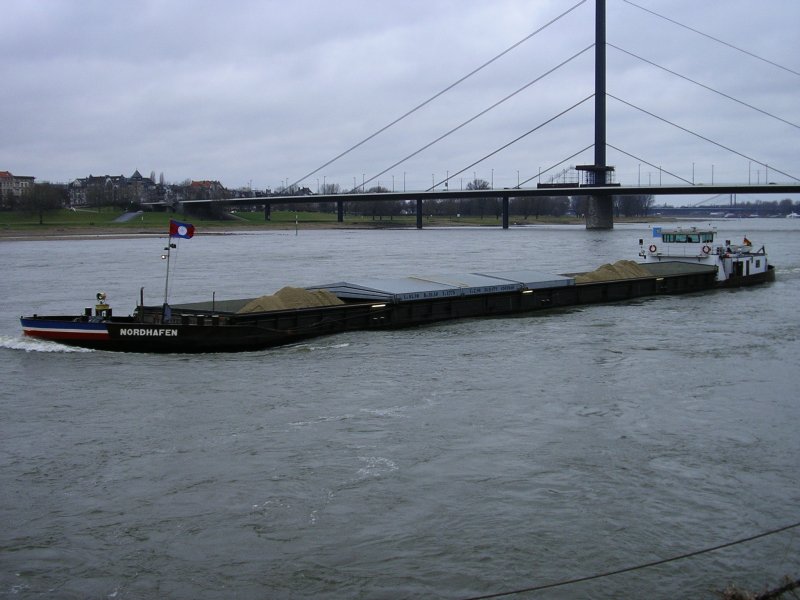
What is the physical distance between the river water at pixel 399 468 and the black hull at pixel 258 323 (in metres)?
0.58

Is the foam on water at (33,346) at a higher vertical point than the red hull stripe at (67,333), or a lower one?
lower

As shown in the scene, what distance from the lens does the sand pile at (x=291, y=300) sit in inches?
1043

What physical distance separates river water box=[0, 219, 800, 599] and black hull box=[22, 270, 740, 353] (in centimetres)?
58

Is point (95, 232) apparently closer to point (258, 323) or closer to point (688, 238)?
point (688, 238)

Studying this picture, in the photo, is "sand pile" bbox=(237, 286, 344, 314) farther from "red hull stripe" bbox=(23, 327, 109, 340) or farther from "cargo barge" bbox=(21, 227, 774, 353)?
"red hull stripe" bbox=(23, 327, 109, 340)

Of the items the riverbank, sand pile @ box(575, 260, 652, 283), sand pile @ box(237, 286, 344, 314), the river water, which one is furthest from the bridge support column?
sand pile @ box(237, 286, 344, 314)

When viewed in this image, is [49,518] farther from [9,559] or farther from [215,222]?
[215,222]

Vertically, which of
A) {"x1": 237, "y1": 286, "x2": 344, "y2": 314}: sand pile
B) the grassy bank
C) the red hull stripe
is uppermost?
the grassy bank

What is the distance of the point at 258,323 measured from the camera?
25422 millimetres

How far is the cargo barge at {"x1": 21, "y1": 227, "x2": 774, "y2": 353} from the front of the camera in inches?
946

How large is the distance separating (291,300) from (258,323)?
7.07ft

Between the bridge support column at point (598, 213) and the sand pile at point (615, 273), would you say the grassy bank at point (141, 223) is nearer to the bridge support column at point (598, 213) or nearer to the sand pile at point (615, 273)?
the bridge support column at point (598, 213)

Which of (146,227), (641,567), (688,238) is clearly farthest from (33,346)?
(146,227)

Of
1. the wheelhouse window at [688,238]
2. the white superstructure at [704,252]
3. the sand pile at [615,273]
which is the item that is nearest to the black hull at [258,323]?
the sand pile at [615,273]
